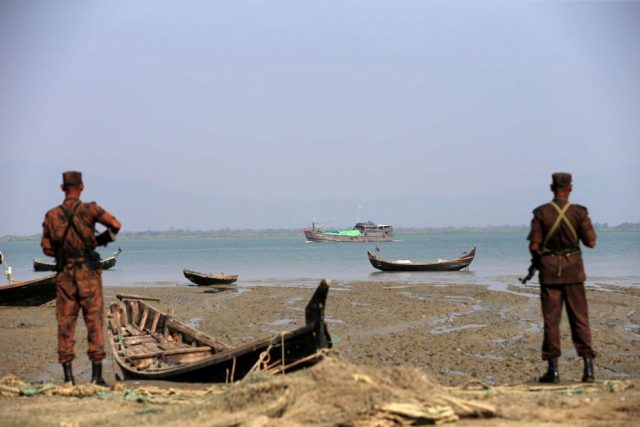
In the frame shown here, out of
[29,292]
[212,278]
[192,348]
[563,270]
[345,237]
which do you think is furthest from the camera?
[345,237]

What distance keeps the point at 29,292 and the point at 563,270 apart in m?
17.7

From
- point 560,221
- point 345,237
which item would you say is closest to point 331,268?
point 560,221

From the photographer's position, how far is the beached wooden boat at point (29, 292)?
20.4m

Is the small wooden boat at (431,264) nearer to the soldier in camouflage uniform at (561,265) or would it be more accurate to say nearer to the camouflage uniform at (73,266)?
the soldier in camouflage uniform at (561,265)

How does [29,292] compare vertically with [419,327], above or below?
above

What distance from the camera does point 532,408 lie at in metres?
5.99

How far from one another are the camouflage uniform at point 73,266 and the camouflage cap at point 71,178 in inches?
9.2

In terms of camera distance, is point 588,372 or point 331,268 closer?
point 588,372

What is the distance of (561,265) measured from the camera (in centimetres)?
749

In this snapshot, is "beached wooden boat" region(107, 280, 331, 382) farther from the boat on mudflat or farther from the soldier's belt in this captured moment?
the boat on mudflat

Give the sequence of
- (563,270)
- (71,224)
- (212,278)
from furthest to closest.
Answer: (212,278) → (71,224) → (563,270)

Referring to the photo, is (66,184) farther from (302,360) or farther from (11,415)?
(302,360)

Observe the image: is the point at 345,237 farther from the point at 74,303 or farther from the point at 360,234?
the point at 74,303

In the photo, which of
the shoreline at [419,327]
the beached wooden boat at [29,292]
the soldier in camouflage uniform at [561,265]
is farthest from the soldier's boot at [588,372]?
the beached wooden boat at [29,292]
